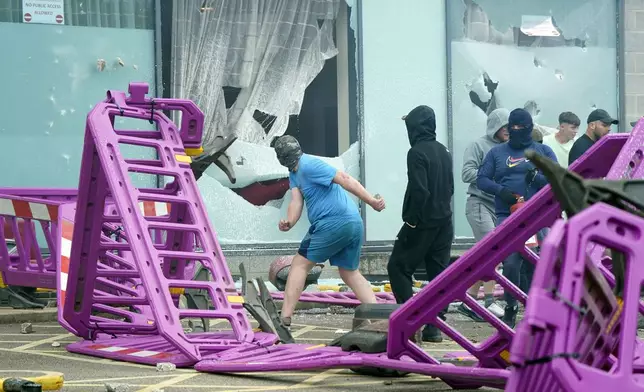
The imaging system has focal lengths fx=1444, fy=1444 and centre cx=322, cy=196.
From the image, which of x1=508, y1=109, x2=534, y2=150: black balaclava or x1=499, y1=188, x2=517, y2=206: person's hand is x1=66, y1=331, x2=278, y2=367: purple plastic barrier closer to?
x1=499, y1=188, x2=517, y2=206: person's hand

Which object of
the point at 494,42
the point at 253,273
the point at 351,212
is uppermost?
the point at 494,42

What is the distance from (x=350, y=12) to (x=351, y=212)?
6.91 m

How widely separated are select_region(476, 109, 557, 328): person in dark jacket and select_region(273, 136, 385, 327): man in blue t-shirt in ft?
4.17

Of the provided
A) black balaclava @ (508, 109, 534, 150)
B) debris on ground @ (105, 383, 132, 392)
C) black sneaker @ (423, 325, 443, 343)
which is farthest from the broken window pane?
debris on ground @ (105, 383, 132, 392)

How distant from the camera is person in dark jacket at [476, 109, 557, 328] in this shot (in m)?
11.7

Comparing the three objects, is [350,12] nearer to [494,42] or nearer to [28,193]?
[494,42]

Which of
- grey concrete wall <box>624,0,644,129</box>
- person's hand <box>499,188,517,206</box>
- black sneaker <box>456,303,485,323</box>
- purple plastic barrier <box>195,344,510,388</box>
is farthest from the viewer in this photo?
grey concrete wall <box>624,0,644,129</box>

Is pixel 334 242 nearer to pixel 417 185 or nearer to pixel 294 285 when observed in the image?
pixel 294 285

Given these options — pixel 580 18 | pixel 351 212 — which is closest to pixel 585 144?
pixel 351 212

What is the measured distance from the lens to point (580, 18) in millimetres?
18688

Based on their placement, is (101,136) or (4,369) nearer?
(4,369)

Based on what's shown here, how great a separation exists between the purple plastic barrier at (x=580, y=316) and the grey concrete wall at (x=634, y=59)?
47.6ft

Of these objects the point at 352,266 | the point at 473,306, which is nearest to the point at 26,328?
the point at 352,266

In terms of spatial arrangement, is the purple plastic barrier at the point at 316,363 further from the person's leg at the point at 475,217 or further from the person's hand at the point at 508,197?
the person's leg at the point at 475,217
